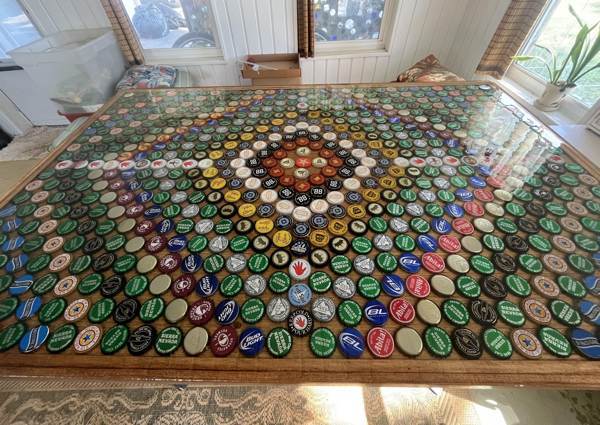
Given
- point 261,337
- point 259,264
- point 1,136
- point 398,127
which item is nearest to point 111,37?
point 1,136

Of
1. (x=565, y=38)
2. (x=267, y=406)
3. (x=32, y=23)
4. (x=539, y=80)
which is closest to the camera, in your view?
(x=267, y=406)

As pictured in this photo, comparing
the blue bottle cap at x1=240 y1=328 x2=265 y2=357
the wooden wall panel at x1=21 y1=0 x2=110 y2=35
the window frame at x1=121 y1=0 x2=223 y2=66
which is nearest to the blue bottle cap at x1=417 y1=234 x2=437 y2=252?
the blue bottle cap at x1=240 y1=328 x2=265 y2=357

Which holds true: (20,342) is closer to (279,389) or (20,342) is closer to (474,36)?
(279,389)

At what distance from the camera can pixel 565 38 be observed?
5.96 ft

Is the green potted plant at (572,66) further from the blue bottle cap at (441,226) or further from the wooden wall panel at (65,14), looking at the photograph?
the wooden wall panel at (65,14)

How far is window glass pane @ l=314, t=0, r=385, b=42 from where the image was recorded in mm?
2490

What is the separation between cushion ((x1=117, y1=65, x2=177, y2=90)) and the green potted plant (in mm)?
2726

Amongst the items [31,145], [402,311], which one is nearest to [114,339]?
[402,311]

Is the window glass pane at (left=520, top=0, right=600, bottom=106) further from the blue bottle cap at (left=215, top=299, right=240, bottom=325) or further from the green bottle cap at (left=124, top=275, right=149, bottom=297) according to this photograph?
the green bottle cap at (left=124, top=275, right=149, bottom=297)

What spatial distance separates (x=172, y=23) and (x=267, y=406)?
Result: 10.6ft

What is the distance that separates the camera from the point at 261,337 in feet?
1.85

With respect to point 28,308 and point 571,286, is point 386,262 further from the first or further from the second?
point 28,308

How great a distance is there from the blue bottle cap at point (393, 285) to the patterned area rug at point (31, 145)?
341cm

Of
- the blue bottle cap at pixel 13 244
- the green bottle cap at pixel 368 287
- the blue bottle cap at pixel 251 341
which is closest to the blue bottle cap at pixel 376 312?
the green bottle cap at pixel 368 287
